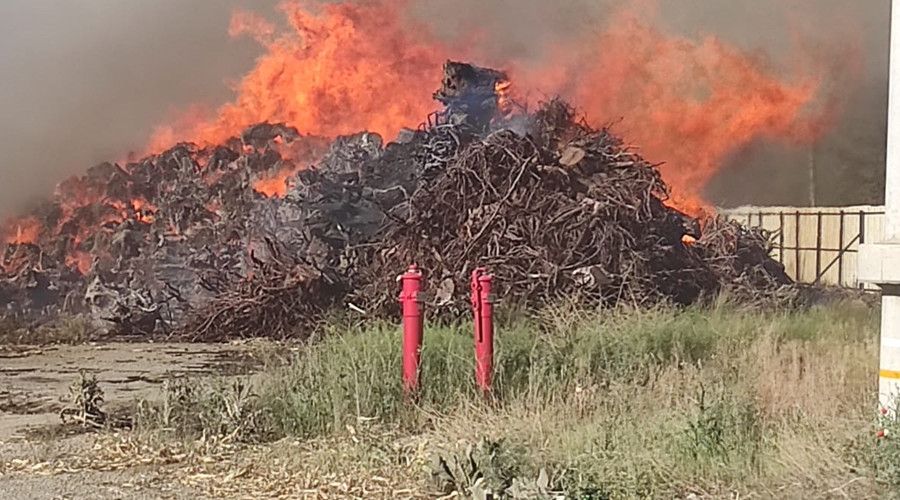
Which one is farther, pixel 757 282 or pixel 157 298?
pixel 757 282

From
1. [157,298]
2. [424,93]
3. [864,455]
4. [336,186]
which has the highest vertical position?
[424,93]

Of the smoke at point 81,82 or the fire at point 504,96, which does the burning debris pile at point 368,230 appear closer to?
the fire at point 504,96

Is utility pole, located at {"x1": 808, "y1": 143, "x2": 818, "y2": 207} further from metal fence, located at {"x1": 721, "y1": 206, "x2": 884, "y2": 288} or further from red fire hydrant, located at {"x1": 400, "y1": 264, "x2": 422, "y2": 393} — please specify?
red fire hydrant, located at {"x1": 400, "y1": 264, "x2": 422, "y2": 393}

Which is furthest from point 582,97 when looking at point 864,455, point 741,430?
point 864,455

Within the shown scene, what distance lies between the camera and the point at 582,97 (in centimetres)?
876

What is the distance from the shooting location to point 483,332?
7691 mm

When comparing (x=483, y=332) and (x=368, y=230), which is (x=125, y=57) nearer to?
(x=368, y=230)

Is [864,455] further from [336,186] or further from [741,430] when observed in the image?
[336,186]

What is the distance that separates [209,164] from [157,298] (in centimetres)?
104

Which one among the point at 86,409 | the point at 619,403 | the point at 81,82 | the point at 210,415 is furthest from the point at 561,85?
the point at 86,409

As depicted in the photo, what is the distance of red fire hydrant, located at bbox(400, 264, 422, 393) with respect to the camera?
7.55 metres

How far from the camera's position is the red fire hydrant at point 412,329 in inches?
297

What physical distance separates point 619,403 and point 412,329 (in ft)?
4.73

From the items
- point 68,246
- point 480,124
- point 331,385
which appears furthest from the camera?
point 480,124
